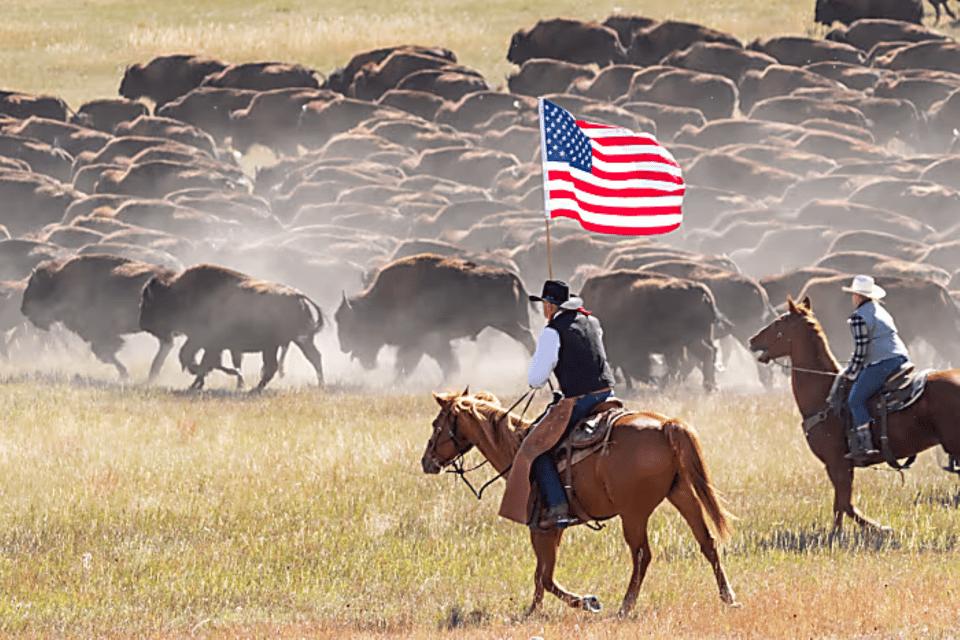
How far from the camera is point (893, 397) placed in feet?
33.8

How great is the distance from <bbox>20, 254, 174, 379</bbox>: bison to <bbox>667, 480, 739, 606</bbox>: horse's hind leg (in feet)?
64.1

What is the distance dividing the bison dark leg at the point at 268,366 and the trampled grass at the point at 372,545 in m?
4.40

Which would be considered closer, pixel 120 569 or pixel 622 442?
pixel 622 442

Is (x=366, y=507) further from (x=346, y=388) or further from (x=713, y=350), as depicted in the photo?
(x=713, y=350)

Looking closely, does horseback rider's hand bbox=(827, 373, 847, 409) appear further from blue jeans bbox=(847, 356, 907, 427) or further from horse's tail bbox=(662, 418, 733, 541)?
horse's tail bbox=(662, 418, 733, 541)

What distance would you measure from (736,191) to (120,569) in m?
34.3

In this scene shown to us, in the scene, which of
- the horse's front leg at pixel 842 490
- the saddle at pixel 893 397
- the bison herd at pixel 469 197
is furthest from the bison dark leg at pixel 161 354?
the saddle at pixel 893 397

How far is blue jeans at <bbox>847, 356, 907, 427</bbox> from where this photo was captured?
10.4 m

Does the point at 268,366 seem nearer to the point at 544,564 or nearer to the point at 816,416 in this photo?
the point at 816,416

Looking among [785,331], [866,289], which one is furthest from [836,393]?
[866,289]

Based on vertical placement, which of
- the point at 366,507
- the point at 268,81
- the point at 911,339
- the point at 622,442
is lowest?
the point at 268,81

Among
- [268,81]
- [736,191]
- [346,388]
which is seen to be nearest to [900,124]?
[736,191]

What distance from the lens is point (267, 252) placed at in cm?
3108

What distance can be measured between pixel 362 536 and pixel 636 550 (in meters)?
3.67
